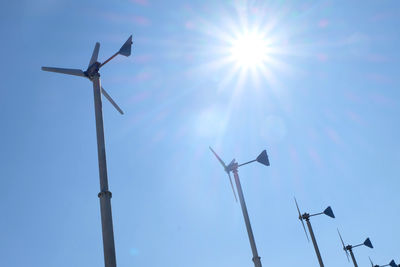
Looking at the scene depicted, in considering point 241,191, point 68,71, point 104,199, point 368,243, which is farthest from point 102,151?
point 368,243

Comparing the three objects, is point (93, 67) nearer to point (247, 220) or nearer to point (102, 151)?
point (102, 151)

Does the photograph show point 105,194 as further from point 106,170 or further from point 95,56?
point 95,56

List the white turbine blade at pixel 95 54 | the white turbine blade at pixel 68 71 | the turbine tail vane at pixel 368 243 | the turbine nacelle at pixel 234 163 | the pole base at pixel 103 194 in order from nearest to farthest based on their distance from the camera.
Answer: the pole base at pixel 103 194 < the white turbine blade at pixel 68 71 < the white turbine blade at pixel 95 54 < the turbine nacelle at pixel 234 163 < the turbine tail vane at pixel 368 243

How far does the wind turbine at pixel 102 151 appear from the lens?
14.0 m

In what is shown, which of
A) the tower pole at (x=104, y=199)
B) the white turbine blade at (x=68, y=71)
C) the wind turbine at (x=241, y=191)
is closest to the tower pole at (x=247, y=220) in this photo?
the wind turbine at (x=241, y=191)

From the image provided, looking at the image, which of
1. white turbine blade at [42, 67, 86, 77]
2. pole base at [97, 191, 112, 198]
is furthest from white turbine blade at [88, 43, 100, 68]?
pole base at [97, 191, 112, 198]

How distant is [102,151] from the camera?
53.2ft

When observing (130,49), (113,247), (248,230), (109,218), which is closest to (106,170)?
(109,218)

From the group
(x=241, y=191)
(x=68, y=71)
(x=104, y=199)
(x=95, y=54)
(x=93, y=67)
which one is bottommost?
(x=104, y=199)

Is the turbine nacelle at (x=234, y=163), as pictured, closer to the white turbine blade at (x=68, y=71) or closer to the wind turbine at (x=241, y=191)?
the wind turbine at (x=241, y=191)

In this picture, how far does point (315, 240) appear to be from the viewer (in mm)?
36594

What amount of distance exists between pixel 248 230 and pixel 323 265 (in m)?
12.6

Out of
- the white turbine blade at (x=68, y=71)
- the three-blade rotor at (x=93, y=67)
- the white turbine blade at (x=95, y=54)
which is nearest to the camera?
the three-blade rotor at (x=93, y=67)

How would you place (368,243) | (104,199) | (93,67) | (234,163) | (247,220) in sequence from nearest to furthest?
(104,199), (93,67), (247,220), (234,163), (368,243)
